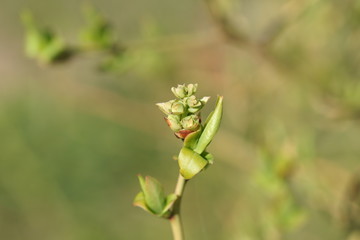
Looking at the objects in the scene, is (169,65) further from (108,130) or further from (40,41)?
(108,130)

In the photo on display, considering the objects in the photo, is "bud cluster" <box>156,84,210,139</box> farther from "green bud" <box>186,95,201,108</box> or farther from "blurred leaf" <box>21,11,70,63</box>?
"blurred leaf" <box>21,11,70,63</box>

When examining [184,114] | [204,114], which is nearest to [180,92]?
[184,114]

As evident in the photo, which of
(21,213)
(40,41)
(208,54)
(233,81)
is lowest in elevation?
(40,41)

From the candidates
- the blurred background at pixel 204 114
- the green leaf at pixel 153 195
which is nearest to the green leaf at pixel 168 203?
the green leaf at pixel 153 195

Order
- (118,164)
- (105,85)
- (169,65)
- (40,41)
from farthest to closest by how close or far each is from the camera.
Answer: (105,85) < (118,164) < (169,65) < (40,41)

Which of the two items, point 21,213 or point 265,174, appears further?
point 21,213

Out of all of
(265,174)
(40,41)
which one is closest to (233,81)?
(265,174)
